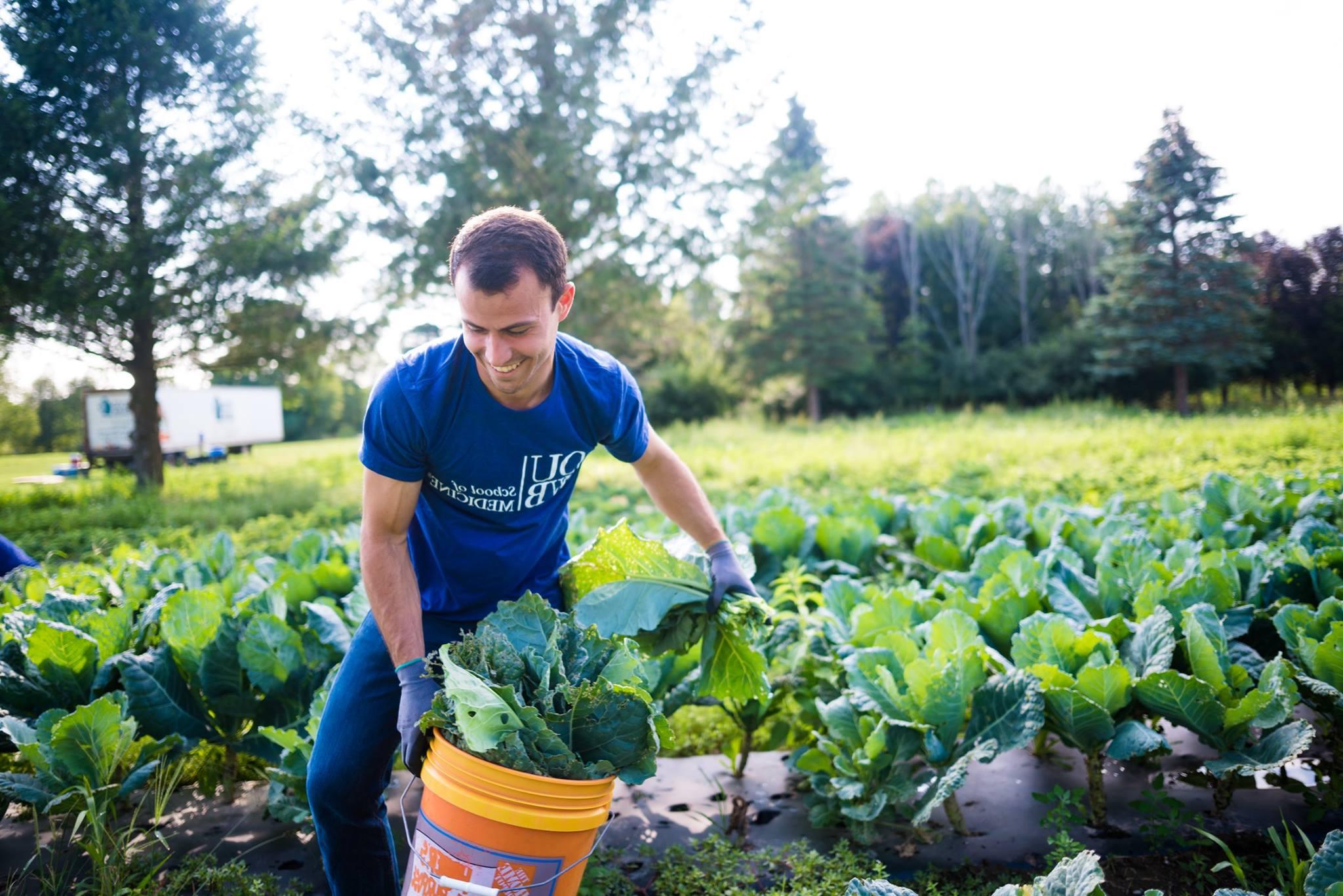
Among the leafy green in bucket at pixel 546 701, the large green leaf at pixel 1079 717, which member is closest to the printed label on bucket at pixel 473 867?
the leafy green in bucket at pixel 546 701

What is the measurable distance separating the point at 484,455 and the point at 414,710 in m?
0.61

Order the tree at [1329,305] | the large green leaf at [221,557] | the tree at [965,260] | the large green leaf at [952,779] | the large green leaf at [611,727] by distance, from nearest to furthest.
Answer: the large green leaf at [611,727], the large green leaf at [952,779], the large green leaf at [221,557], the tree at [1329,305], the tree at [965,260]

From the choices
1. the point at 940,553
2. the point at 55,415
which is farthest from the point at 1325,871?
the point at 55,415

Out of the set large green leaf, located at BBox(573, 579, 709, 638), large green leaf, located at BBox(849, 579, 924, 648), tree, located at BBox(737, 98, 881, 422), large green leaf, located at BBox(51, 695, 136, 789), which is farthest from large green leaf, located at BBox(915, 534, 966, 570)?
tree, located at BBox(737, 98, 881, 422)

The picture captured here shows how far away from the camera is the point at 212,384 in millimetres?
26000

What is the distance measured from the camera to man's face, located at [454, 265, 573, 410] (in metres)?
1.82

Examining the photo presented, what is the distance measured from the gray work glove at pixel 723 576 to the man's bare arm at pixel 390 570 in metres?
0.81

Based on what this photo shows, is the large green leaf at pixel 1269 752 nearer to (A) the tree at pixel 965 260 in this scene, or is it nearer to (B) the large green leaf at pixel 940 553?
(B) the large green leaf at pixel 940 553

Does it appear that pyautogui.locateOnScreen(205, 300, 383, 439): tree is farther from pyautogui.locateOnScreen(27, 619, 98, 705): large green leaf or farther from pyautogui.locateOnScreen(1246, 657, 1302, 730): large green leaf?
pyautogui.locateOnScreen(1246, 657, 1302, 730): large green leaf

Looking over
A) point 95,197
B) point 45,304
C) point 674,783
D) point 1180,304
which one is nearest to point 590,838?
point 674,783

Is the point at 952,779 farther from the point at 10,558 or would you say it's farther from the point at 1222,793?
the point at 10,558

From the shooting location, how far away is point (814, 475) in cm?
1013

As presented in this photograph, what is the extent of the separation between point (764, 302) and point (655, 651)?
919 inches

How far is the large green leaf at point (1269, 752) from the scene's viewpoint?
217cm
